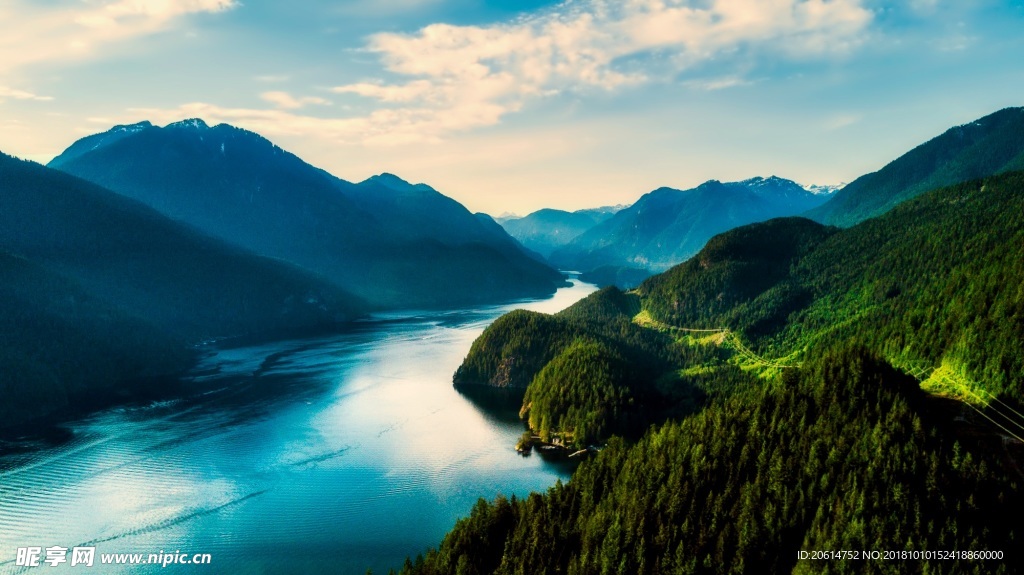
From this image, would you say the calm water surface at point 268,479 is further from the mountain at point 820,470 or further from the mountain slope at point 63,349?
the mountain slope at point 63,349

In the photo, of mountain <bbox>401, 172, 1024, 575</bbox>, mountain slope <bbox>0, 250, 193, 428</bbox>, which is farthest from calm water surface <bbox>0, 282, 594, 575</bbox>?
mountain slope <bbox>0, 250, 193, 428</bbox>

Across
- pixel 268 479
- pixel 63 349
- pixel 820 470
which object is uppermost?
pixel 63 349

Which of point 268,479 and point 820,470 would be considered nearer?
point 820,470

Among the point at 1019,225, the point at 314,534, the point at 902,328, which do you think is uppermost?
the point at 1019,225

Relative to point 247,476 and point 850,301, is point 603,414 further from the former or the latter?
point 850,301

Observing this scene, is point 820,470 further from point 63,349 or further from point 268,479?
point 63,349

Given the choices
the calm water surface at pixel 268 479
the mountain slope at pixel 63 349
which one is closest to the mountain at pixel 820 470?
the calm water surface at pixel 268 479

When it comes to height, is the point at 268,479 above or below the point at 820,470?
below

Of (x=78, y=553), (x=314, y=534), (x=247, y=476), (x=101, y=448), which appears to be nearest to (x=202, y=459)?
(x=247, y=476)

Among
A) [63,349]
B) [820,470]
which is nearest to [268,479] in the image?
[820,470]
